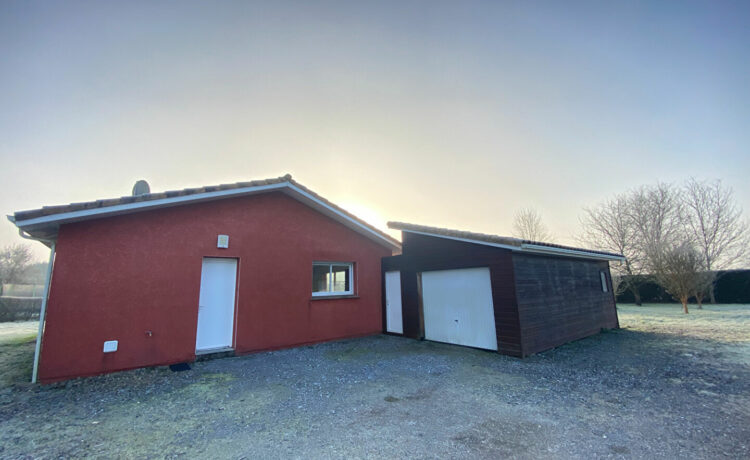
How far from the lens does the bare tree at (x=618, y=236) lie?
837 inches

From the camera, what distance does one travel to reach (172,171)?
9594 mm

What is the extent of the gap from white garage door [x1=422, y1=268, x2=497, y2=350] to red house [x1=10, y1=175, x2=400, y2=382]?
2.27m

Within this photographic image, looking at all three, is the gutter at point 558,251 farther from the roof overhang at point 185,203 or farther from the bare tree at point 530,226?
the bare tree at point 530,226

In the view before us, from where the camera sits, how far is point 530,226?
24.8 m

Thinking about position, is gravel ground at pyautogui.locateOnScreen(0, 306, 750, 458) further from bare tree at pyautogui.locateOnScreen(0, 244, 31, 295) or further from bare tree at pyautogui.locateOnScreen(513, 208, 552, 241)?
bare tree at pyautogui.locateOnScreen(0, 244, 31, 295)

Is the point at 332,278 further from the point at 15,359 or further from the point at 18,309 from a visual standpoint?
the point at 18,309

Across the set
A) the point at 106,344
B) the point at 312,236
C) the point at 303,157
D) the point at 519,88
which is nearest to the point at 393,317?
the point at 312,236

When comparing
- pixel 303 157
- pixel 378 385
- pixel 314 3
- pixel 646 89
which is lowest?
pixel 378 385

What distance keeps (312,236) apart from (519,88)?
8156mm

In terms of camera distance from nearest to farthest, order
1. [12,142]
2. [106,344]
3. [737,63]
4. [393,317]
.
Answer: [106,344] → [12,142] → [737,63] → [393,317]

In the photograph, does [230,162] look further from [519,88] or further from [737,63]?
[737,63]

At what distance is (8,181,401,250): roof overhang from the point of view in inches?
215

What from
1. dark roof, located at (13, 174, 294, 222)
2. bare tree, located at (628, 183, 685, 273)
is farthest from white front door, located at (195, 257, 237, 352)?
bare tree, located at (628, 183, 685, 273)

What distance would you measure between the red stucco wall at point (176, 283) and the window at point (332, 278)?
0.40 metres
